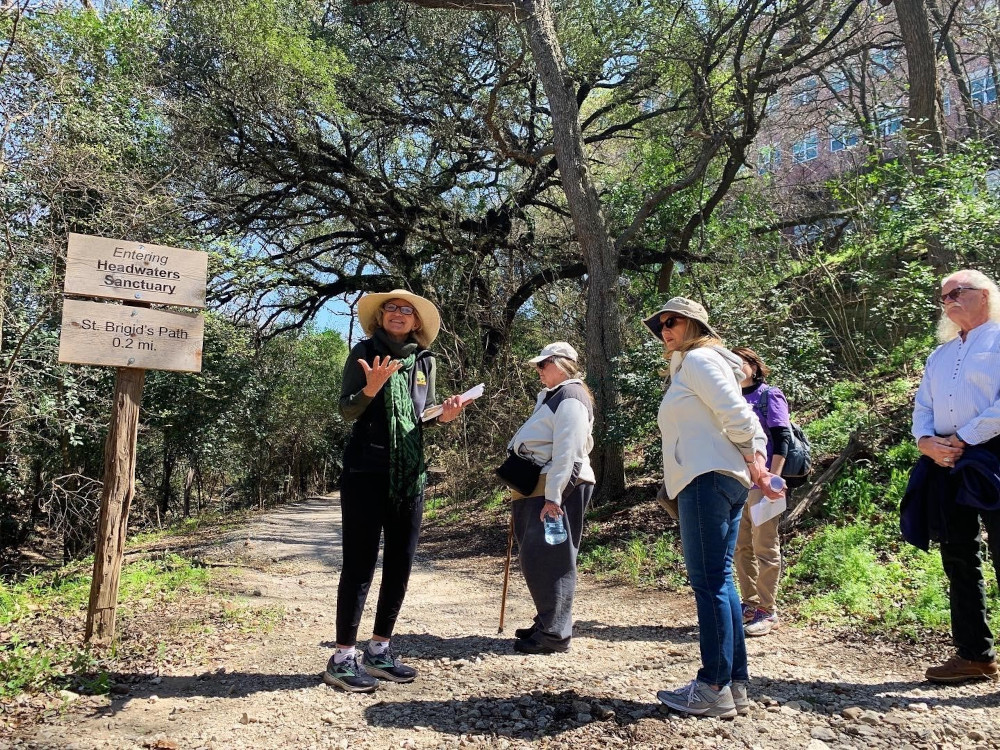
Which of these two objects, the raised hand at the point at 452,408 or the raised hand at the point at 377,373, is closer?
the raised hand at the point at 377,373

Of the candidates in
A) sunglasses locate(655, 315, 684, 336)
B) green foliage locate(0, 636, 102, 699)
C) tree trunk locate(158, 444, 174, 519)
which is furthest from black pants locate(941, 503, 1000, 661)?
tree trunk locate(158, 444, 174, 519)

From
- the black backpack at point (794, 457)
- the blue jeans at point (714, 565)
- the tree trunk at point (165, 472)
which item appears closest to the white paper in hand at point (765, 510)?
the black backpack at point (794, 457)

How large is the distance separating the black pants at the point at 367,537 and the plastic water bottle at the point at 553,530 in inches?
32.3

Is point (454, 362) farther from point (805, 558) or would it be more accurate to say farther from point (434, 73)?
point (805, 558)

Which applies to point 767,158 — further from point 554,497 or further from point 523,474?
point 554,497

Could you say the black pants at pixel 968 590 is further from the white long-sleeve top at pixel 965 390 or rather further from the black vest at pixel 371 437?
the black vest at pixel 371 437

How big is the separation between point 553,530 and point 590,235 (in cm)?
617

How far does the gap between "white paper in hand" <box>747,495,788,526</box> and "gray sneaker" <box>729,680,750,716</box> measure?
0.99 meters

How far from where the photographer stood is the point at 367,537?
3.47 meters

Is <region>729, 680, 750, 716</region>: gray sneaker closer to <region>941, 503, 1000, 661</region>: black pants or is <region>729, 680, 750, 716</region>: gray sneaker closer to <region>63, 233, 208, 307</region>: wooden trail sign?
<region>941, 503, 1000, 661</region>: black pants

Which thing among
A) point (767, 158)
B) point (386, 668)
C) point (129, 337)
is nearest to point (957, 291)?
point (386, 668)

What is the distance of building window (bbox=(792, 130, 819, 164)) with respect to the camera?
15.3m

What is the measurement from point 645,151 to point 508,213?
10.3ft

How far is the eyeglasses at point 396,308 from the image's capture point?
3.75 metres
